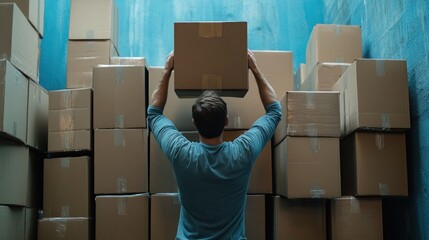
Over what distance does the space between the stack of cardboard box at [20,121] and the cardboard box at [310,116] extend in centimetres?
125

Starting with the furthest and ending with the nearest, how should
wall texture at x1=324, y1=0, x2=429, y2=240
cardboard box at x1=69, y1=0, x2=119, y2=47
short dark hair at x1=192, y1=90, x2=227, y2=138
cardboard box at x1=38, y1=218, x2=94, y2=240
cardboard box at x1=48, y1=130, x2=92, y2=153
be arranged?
cardboard box at x1=69, y1=0, x2=119, y2=47, cardboard box at x1=48, y1=130, x2=92, y2=153, cardboard box at x1=38, y1=218, x2=94, y2=240, wall texture at x1=324, y1=0, x2=429, y2=240, short dark hair at x1=192, y1=90, x2=227, y2=138

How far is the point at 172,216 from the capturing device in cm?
231

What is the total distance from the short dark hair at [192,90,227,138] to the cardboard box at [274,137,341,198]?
568mm

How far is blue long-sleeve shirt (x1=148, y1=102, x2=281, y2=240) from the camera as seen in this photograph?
172 centimetres

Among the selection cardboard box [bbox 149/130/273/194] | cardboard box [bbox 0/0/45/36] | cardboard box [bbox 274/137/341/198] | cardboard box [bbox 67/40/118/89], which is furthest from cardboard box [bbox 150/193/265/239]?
cardboard box [bbox 0/0/45/36]

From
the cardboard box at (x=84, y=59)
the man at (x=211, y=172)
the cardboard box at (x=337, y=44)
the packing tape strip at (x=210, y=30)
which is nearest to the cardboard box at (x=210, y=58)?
the packing tape strip at (x=210, y=30)

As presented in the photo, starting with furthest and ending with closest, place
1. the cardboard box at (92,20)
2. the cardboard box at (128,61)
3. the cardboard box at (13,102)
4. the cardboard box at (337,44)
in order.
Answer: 1. the cardboard box at (92,20)
2. the cardboard box at (128,61)
3. the cardboard box at (337,44)
4. the cardboard box at (13,102)

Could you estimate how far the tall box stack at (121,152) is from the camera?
2.36m

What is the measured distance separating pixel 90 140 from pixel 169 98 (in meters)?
0.46

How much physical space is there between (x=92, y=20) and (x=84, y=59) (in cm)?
26

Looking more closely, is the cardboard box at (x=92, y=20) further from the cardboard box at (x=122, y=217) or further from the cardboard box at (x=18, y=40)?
the cardboard box at (x=122, y=217)

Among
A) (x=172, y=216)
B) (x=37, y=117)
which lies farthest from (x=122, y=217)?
(x=37, y=117)

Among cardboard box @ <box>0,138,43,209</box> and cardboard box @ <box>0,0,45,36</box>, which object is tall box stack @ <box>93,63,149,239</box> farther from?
cardboard box @ <box>0,0,45,36</box>

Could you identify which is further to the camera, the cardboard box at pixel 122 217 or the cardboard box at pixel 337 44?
the cardboard box at pixel 337 44
